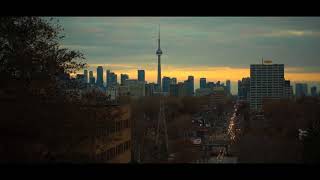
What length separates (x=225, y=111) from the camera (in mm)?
3125

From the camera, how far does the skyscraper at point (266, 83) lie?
9.86 feet

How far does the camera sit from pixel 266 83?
3.04m

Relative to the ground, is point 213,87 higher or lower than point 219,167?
higher

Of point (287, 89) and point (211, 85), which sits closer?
point (287, 89)

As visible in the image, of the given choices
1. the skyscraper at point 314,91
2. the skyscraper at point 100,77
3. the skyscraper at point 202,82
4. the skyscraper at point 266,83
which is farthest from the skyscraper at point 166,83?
the skyscraper at point 314,91

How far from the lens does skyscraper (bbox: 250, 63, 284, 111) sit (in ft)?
9.86

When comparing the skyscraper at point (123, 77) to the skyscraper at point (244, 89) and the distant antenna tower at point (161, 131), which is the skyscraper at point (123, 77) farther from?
the skyscraper at point (244, 89)

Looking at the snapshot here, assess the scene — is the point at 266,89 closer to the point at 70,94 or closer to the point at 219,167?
the point at 219,167

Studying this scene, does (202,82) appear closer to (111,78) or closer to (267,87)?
(267,87)

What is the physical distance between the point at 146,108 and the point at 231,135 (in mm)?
719

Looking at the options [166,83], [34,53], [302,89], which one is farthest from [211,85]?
[34,53]

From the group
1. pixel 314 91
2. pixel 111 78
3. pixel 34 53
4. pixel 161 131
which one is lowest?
pixel 161 131
